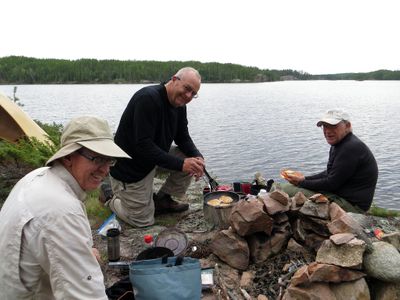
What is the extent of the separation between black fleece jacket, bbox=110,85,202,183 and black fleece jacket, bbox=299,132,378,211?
6.72 feet

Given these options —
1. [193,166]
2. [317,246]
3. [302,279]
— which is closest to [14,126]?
[193,166]

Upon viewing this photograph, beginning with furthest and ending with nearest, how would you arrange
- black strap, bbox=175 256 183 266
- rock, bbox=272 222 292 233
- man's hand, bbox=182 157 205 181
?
man's hand, bbox=182 157 205 181
rock, bbox=272 222 292 233
black strap, bbox=175 256 183 266

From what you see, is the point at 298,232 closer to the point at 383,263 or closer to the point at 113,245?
the point at 383,263

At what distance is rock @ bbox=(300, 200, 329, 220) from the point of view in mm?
4262

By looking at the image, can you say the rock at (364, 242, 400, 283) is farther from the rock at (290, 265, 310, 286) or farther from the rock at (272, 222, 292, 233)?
the rock at (272, 222, 292, 233)

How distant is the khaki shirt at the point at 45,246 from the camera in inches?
70.2

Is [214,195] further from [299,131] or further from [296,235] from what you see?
[299,131]

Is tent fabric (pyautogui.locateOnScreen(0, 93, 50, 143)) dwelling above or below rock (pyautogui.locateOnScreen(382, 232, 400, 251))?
above

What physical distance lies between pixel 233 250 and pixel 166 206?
1.85 m

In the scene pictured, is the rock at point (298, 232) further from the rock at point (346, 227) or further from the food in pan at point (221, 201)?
the food in pan at point (221, 201)

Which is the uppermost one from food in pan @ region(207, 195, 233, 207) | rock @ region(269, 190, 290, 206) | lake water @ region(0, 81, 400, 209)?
rock @ region(269, 190, 290, 206)

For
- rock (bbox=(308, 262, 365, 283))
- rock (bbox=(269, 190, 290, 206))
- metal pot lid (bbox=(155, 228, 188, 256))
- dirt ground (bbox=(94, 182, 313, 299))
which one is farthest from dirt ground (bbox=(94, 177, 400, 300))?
rock (bbox=(269, 190, 290, 206))

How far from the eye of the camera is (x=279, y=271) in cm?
402

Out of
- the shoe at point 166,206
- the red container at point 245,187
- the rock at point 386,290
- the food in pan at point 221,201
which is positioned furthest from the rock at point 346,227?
the shoe at point 166,206
